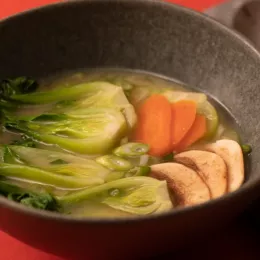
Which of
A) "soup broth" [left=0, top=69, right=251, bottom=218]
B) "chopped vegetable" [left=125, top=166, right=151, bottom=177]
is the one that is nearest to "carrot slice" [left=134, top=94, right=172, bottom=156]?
"soup broth" [left=0, top=69, right=251, bottom=218]

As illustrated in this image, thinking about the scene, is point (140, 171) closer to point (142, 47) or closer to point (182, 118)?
point (182, 118)

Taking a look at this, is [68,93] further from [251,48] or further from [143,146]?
[251,48]

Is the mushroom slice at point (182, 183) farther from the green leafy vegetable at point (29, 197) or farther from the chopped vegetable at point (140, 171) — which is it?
the green leafy vegetable at point (29, 197)

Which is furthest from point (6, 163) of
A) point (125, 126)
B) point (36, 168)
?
point (125, 126)

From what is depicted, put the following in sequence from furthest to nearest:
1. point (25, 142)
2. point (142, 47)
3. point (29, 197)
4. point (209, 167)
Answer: point (142, 47), point (25, 142), point (209, 167), point (29, 197)

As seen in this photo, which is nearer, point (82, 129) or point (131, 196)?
point (131, 196)

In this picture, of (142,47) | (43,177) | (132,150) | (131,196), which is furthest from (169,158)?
(142,47)

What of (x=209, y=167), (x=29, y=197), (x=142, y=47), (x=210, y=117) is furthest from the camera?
(x=142, y=47)
